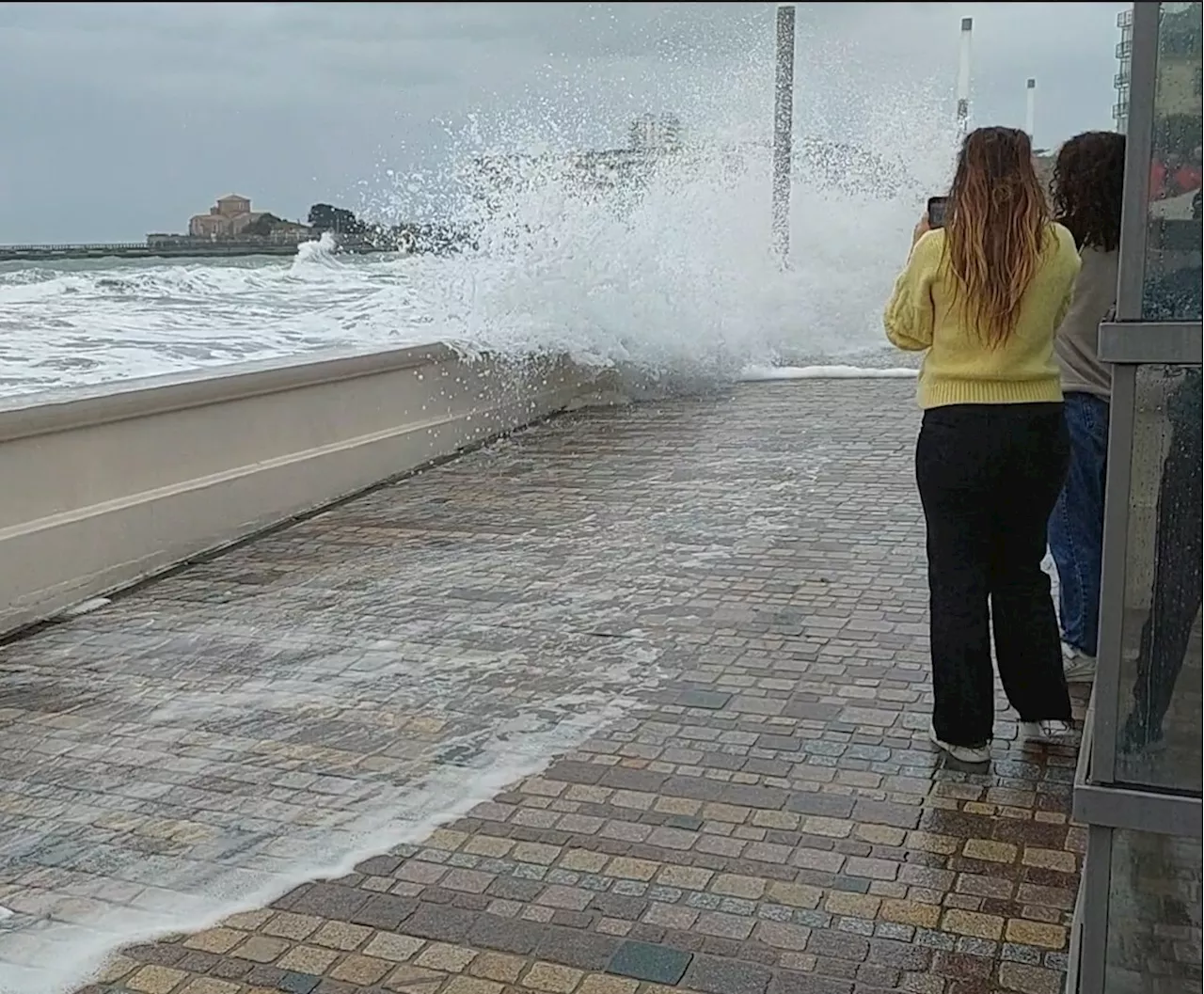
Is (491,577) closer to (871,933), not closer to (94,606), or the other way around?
(94,606)

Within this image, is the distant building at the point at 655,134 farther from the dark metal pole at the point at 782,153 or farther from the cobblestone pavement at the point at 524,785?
the cobblestone pavement at the point at 524,785

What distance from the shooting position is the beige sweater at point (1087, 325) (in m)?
3.88

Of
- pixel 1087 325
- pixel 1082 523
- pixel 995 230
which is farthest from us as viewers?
pixel 1082 523

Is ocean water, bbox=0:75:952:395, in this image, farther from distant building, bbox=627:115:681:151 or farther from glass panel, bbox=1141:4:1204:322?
glass panel, bbox=1141:4:1204:322

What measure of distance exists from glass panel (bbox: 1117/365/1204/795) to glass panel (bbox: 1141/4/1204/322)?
0.11 meters

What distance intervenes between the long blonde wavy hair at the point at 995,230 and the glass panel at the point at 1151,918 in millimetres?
1650

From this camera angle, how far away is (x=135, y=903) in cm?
305

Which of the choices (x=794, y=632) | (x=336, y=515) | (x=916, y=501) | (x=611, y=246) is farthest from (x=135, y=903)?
(x=611, y=246)

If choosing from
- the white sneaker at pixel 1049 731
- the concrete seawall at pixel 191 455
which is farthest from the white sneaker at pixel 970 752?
the concrete seawall at pixel 191 455

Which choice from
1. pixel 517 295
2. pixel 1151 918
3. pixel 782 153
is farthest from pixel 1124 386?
pixel 782 153

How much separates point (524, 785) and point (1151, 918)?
1829 mm

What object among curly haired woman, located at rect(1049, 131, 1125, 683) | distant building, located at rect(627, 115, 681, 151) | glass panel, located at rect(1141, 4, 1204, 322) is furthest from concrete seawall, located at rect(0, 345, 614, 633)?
distant building, located at rect(627, 115, 681, 151)

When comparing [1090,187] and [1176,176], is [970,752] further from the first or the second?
[1176,176]

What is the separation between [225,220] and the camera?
5977mm
